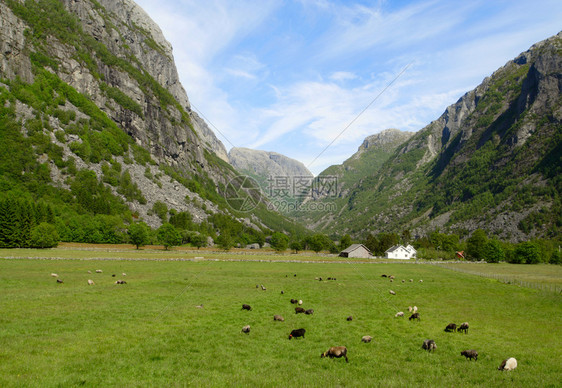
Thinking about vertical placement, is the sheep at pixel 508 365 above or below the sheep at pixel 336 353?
above

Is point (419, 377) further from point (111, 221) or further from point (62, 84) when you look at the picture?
point (62, 84)

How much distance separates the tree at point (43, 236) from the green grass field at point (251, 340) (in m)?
68.7

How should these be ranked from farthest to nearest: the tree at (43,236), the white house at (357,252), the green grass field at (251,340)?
1. the white house at (357,252)
2. the tree at (43,236)
3. the green grass field at (251,340)

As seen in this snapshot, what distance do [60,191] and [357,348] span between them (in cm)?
15405

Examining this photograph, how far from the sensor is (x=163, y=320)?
20.9m

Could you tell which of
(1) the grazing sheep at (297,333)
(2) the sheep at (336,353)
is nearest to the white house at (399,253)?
(1) the grazing sheep at (297,333)

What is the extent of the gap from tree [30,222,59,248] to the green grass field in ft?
225

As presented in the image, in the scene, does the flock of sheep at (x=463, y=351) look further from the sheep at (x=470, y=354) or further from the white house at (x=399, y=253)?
the white house at (x=399, y=253)

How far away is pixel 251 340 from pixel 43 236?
9680 centimetres

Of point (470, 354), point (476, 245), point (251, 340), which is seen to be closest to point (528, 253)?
point (476, 245)

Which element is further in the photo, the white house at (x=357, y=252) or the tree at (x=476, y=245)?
the white house at (x=357, y=252)

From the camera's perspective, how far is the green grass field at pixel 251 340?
41.9 feet

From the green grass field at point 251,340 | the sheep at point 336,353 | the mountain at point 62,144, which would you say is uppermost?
the mountain at point 62,144

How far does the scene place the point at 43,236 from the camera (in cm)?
8962
